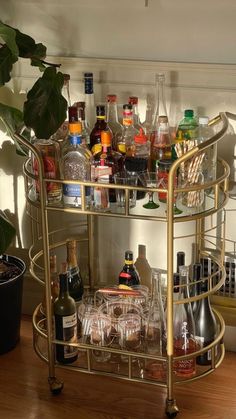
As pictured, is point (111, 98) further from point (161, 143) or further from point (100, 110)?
point (161, 143)

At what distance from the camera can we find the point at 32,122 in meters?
1.86

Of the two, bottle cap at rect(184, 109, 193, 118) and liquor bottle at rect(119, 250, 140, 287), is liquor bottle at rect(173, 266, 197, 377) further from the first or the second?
bottle cap at rect(184, 109, 193, 118)

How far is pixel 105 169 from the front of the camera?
184 cm

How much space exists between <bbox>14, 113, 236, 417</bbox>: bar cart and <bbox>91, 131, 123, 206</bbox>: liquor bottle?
4cm

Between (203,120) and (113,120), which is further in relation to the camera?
(113,120)

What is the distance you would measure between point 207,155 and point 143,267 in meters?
0.50

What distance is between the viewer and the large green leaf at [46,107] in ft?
6.10

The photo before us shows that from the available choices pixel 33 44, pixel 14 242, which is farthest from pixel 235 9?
pixel 14 242

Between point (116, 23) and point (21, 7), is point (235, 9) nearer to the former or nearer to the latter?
point (116, 23)

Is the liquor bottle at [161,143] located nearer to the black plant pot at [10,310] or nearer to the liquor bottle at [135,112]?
the liquor bottle at [135,112]

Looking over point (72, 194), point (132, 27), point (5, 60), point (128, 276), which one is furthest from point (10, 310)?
point (132, 27)

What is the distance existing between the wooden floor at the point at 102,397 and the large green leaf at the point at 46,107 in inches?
29.5

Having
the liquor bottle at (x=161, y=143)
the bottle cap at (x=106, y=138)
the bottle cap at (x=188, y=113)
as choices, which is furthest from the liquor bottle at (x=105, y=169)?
the bottle cap at (x=188, y=113)

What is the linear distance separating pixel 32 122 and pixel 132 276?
588mm
